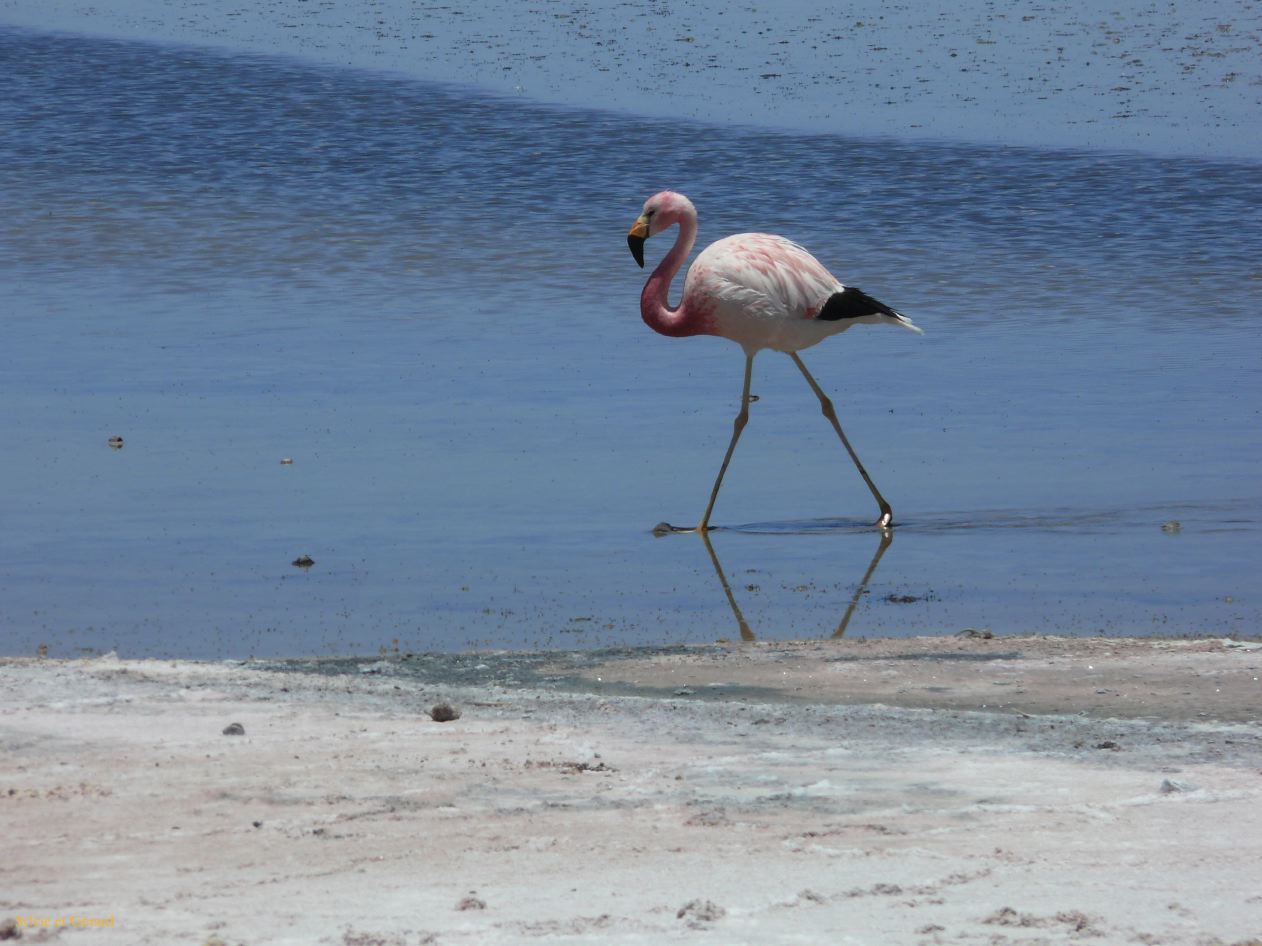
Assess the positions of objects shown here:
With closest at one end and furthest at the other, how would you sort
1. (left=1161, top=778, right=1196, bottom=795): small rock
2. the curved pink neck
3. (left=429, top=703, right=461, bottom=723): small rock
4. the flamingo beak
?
(left=1161, top=778, right=1196, bottom=795): small rock, (left=429, top=703, right=461, bottom=723): small rock, the curved pink neck, the flamingo beak

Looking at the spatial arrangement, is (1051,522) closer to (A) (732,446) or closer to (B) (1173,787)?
(A) (732,446)

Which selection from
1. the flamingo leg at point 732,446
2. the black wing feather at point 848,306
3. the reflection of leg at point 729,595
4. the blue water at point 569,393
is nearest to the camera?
the reflection of leg at point 729,595

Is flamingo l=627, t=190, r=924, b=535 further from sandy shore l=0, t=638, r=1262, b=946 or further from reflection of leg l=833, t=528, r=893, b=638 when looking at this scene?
sandy shore l=0, t=638, r=1262, b=946

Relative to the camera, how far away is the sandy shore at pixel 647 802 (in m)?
4.90

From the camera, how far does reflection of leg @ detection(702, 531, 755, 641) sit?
821 centimetres

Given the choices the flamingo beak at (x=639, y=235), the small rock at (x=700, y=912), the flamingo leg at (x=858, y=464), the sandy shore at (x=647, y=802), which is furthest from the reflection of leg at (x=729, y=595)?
the small rock at (x=700, y=912)

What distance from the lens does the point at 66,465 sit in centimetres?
1032

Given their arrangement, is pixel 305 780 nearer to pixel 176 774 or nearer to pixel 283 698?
pixel 176 774

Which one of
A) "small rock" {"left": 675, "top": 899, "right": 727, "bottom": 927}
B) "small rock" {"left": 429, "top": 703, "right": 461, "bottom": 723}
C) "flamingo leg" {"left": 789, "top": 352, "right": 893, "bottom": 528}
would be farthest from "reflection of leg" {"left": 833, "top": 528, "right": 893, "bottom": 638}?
"small rock" {"left": 675, "top": 899, "right": 727, "bottom": 927}

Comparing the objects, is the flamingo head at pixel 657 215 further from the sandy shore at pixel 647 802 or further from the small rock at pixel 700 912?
the small rock at pixel 700 912

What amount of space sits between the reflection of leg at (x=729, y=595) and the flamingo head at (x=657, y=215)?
2.19 metres

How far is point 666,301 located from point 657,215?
458 millimetres

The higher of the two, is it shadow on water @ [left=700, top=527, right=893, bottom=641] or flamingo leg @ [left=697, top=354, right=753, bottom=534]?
shadow on water @ [left=700, top=527, right=893, bottom=641]

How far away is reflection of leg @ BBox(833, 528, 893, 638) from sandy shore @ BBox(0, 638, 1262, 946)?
2.40ft
